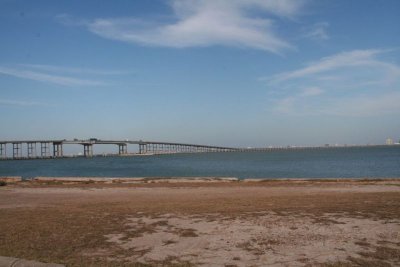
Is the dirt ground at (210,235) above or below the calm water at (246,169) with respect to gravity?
above

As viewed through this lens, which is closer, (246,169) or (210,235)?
(210,235)

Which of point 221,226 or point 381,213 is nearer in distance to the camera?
point 221,226

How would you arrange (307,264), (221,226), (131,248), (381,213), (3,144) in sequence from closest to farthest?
(307,264), (131,248), (221,226), (381,213), (3,144)

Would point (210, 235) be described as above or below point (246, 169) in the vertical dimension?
above

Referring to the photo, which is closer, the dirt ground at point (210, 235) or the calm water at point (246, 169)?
the dirt ground at point (210, 235)

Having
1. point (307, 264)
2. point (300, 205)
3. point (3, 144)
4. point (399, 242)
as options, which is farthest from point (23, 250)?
point (3, 144)

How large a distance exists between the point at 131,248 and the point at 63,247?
151cm

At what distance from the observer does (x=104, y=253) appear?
850cm

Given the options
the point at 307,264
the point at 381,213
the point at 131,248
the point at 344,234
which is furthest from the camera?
the point at 381,213

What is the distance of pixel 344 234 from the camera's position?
9914 mm

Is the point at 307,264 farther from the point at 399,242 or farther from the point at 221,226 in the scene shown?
the point at 221,226

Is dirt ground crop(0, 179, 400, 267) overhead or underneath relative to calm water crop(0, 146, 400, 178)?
overhead

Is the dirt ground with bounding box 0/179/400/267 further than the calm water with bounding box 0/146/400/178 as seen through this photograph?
No

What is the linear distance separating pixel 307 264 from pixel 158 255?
2.94 m
